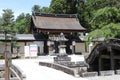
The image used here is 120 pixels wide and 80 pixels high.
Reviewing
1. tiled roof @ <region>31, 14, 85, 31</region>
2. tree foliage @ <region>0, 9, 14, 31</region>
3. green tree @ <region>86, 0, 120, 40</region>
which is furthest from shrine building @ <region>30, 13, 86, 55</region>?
green tree @ <region>86, 0, 120, 40</region>

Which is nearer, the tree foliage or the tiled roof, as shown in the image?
the tree foliage

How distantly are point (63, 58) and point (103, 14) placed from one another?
42.2 feet

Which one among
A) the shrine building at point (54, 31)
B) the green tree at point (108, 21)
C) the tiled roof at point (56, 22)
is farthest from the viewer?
the tiled roof at point (56, 22)

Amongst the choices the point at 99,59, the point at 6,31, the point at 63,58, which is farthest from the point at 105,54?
the point at 6,31

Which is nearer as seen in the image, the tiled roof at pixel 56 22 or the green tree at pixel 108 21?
the green tree at pixel 108 21

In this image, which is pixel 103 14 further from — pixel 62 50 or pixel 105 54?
pixel 62 50

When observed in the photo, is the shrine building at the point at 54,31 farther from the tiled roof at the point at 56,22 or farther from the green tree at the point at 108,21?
the green tree at the point at 108,21

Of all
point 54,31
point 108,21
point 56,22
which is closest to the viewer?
point 108,21

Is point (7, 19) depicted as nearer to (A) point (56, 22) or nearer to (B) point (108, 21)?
(A) point (56, 22)

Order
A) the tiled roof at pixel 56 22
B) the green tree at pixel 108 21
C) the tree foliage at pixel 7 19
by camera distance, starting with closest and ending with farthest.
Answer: the green tree at pixel 108 21 → the tree foliage at pixel 7 19 → the tiled roof at pixel 56 22

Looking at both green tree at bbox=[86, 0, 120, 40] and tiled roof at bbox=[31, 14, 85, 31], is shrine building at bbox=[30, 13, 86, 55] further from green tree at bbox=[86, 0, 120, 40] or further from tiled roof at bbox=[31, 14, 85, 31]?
green tree at bbox=[86, 0, 120, 40]

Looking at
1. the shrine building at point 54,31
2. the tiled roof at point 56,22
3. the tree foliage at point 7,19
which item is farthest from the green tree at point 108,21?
the tiled roof at point 56,22

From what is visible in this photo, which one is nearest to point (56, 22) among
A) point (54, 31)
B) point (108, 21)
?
point (54, 31)

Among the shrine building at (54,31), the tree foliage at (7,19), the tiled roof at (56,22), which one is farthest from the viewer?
the tiled roof at (56,22)
